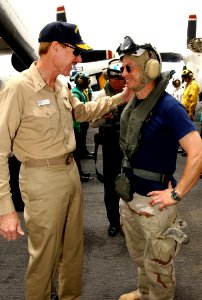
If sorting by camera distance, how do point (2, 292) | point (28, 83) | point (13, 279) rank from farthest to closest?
point (13, 279) < point (2, 292) < point (28, 83)

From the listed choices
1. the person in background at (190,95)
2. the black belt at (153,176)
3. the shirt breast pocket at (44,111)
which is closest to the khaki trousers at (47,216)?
the shirt breast pocket at (44,111)

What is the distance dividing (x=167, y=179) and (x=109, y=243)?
1.58m

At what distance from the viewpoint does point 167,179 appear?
1.80m

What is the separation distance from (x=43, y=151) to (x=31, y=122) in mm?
187

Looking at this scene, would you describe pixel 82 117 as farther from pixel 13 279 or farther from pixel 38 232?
pixel 13 279

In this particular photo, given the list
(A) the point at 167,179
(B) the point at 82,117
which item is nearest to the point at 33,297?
(A) the point at 167,179

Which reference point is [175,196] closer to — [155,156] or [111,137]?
[155,156]

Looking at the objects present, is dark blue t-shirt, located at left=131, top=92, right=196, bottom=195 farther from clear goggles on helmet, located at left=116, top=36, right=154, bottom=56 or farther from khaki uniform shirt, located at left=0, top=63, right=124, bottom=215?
khaki uniform shirt, located at left=0, top=63, right=124, bottom=215

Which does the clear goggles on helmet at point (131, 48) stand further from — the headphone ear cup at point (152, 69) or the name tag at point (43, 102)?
the name tag at point (43, 102)

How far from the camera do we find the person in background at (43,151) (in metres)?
1.66

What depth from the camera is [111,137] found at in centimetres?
289

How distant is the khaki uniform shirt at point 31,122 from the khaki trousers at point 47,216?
13cm

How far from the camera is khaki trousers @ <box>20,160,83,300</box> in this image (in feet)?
5.86

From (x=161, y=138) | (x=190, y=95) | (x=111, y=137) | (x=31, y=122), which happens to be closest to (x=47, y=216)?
(x=31, y=122)
